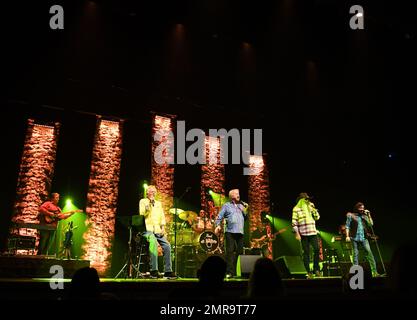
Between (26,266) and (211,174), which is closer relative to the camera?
(26,266)

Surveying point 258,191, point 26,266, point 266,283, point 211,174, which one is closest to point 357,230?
point 258,191

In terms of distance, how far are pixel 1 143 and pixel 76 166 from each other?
2198mm

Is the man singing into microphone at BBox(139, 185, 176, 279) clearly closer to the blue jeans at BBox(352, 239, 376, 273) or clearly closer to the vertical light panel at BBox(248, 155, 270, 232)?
the blue jeans at BBox(352, 239, 376, 273)

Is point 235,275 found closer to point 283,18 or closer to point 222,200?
point 222,200

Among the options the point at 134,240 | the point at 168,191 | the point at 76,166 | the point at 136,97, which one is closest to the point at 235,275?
the point at 134,240

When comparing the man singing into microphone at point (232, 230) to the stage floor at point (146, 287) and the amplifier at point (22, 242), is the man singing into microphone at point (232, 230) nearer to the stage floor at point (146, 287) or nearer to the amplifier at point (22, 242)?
the stage floor at point (146, 287)

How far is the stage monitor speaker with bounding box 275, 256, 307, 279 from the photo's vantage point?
762 centimetres

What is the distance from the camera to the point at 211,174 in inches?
552

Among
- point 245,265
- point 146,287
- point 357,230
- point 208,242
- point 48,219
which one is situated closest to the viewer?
point 146,287

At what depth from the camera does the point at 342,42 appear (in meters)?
12.4

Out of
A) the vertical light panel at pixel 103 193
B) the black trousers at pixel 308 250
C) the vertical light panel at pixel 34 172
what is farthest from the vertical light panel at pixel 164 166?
the black trousers at pixel 308 250

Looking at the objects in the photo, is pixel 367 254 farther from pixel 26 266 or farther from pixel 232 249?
pixel 26 266

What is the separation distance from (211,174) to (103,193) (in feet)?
13.8

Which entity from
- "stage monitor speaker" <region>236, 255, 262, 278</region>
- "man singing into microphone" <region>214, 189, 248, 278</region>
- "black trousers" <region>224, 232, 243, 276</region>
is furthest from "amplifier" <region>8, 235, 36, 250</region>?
"stage monitor speaker" <region>236, 255, 262, 278</region>
